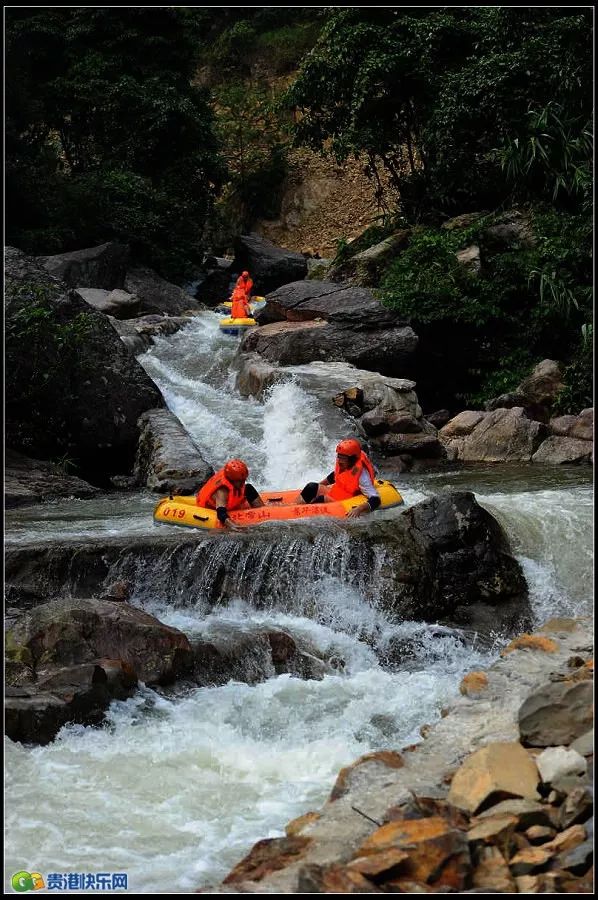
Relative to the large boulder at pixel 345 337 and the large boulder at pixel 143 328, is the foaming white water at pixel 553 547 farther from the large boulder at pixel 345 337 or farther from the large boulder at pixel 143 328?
the large boulder at pixel 143 328

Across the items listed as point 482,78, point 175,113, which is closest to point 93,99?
point 175,113

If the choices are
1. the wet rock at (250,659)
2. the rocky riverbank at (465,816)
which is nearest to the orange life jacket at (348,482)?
the wet rock at (250,659)

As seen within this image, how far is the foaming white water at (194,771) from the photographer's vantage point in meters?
4.81

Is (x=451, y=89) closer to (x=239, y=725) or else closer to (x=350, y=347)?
(x=350, y=347)

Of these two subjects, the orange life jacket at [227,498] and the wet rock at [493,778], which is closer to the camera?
the wet rock at [493,778]

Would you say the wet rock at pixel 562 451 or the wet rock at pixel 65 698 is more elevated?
the wet rock at pixel 562 451

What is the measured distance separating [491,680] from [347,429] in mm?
8215

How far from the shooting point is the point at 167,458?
42.1 ft

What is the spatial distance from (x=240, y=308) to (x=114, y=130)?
721cm

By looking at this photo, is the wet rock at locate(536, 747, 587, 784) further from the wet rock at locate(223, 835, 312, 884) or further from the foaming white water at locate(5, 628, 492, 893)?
the foaming white water at locate(5, 628, 492, 893)

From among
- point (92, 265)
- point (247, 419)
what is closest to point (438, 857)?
point (247, 419)

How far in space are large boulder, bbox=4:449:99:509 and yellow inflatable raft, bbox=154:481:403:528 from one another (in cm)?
261

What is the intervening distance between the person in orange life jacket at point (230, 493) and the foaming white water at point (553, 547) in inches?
89.8

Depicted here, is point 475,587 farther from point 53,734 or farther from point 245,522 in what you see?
point 53,734
